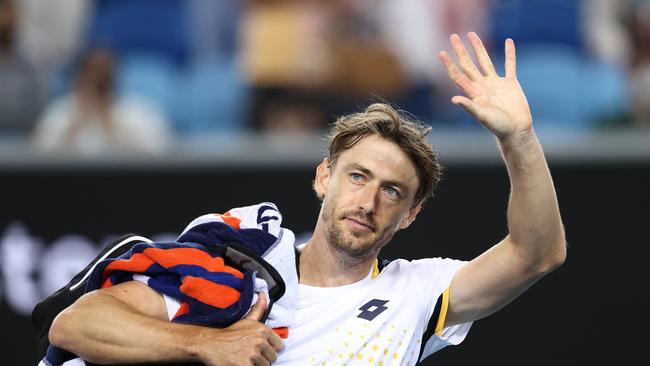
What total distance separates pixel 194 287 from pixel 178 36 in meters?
5.28

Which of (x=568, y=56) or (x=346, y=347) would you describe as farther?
(x=568, y=56)

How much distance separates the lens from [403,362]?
4230 millimetres

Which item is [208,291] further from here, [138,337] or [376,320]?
[376,320]

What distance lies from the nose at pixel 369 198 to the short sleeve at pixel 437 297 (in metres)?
0.39

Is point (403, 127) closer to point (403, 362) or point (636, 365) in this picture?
point (403, 362)

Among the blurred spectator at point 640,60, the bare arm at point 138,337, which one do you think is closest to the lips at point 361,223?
the bare arm at point 138,337

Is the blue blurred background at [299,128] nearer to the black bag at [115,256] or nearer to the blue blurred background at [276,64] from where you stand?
the blue blurred background at [276,64]

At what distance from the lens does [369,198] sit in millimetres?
4203

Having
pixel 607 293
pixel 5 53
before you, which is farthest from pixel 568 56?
pixel 5 53

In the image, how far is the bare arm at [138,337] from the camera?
3.79 metres

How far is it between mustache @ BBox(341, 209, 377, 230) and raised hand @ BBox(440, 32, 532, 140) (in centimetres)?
54

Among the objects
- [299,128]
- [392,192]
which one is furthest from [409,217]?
[299,128]

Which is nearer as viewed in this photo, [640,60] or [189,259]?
[189,259]

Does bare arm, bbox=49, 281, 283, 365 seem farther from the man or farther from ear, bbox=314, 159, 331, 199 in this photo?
ear, bbox=314, 159, 331, 199
